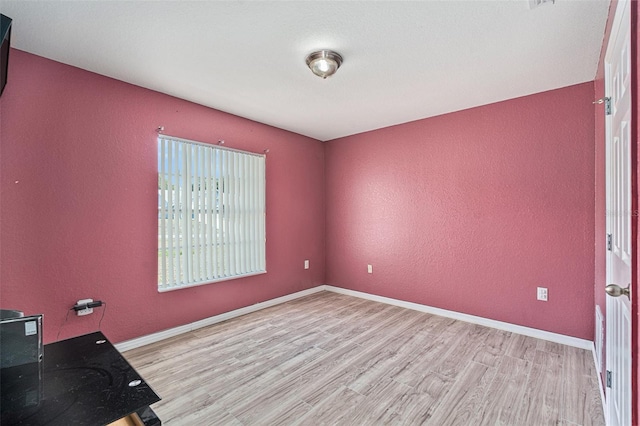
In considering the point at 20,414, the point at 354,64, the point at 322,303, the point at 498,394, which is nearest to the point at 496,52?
the point at 354,64

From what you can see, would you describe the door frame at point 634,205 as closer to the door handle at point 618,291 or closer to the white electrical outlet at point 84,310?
the door handle at point 618,291

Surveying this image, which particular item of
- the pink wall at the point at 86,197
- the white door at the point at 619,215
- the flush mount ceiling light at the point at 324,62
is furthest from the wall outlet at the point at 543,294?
the pink wall at the point at 86,197

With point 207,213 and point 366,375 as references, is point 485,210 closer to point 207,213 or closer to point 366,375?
point 366,375

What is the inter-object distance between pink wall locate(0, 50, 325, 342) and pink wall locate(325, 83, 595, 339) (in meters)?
1.99

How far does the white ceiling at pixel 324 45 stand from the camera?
173 centimetres

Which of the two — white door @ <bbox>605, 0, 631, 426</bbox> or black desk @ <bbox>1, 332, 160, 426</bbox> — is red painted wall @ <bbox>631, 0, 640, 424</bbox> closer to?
white door @ <bbox>605, 0, 631, 426</bbox>

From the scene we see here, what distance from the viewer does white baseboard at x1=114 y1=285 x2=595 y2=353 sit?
2672mm

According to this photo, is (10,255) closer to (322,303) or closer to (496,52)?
(322,303)

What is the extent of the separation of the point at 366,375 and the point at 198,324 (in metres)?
Result: 1.87

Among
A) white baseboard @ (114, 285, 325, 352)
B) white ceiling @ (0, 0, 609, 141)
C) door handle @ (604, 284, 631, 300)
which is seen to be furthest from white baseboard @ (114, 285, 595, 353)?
white ceiling @ (0, 0, 609, 141)

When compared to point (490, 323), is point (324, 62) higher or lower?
higher

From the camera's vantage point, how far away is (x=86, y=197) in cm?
245

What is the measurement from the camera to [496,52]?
7.13 ft

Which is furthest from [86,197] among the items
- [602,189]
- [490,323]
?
[490,323]
